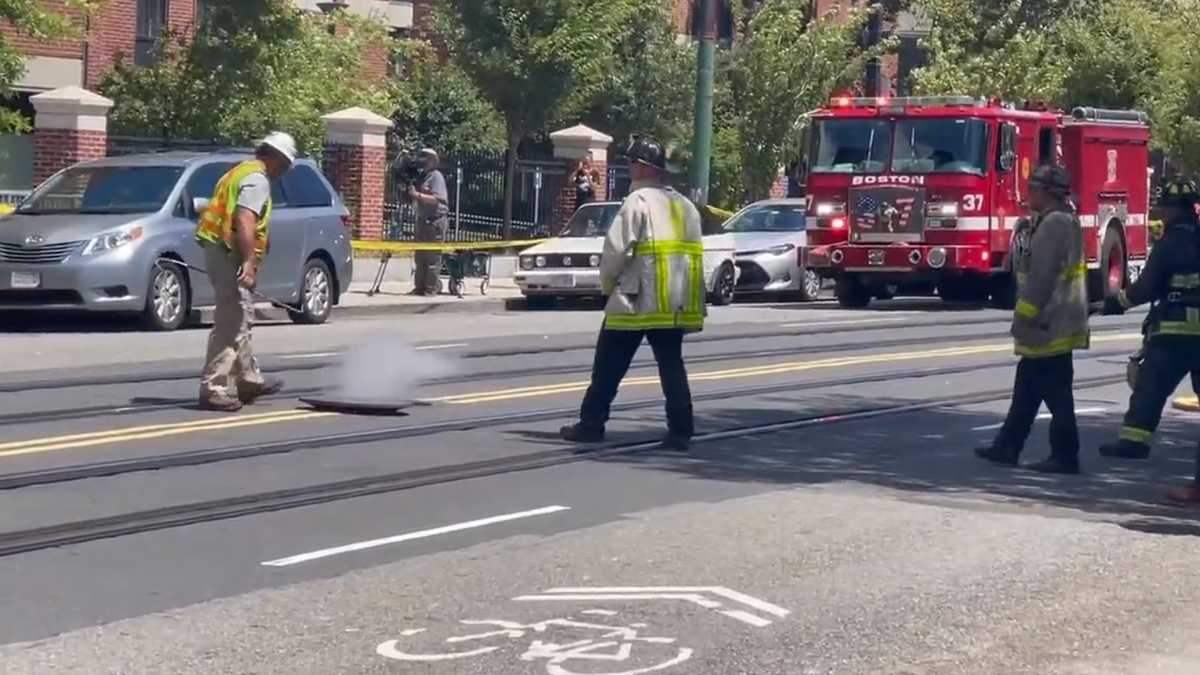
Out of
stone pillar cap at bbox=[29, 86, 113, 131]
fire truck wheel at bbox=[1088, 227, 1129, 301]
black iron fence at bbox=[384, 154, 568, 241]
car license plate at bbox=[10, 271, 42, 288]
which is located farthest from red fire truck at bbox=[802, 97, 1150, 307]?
car license plate at bbox=[10, 271, 42, 288]

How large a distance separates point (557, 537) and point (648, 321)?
2.94 metres

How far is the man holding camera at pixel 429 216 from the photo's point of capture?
89.8 feet

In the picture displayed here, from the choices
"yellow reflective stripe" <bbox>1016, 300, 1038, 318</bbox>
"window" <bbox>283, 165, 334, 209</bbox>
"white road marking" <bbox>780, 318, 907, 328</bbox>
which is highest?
"window" <bbox>283, 165, 334, 209</bbox>

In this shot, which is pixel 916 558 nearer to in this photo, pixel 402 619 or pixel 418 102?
pixel 402 619

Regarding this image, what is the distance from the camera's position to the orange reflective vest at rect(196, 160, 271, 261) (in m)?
13.5

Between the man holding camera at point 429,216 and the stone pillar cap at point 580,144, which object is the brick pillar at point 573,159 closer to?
the stone pillar cap at point 580,144

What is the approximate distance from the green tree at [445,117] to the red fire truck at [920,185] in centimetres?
1355

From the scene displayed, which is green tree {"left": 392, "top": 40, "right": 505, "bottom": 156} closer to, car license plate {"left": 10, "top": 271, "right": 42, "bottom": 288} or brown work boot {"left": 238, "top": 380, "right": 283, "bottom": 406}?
car license plate {"left": 10, "top": 271, "right": 42, "bottom": 288}

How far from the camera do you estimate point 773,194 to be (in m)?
48.6

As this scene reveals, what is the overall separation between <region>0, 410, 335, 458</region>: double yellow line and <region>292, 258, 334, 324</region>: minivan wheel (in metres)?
8.39

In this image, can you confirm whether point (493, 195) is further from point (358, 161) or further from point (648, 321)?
point (648, 321)

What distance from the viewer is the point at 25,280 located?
65.2 feet

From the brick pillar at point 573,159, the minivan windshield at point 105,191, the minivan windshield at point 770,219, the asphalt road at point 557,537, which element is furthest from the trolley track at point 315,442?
the brick pillar at point 573,159

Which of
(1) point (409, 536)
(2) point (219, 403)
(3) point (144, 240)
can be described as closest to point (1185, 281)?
(1) point (409, 536)
